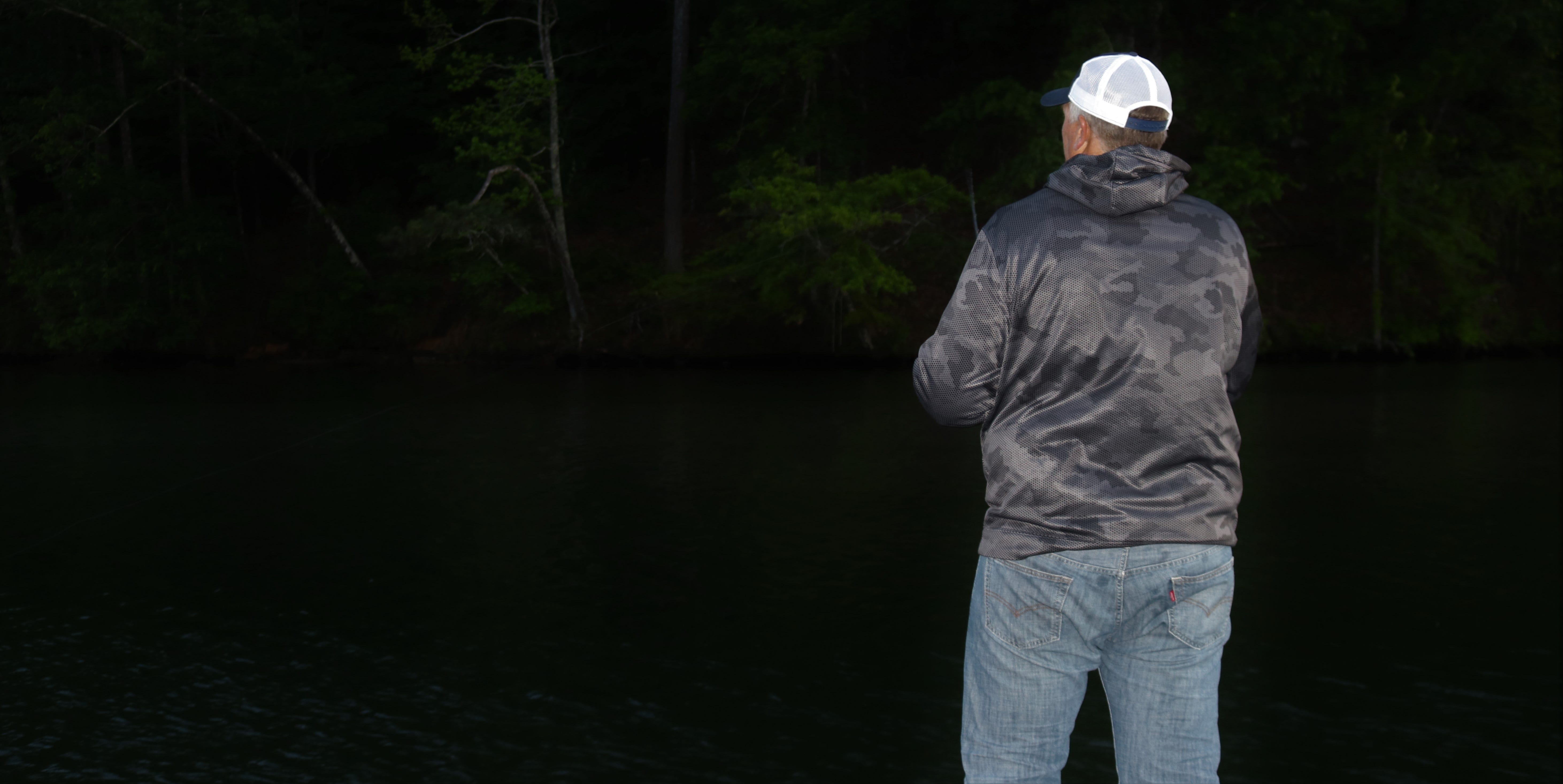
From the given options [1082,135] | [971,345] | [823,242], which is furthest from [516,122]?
[971,345]

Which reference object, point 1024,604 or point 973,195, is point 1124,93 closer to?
point 1024,604

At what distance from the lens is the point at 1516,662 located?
5.97 m

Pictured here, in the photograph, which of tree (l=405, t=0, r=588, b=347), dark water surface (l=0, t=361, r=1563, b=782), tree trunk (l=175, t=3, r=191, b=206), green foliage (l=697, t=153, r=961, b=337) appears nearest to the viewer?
dark water surface (l=0, t=361, r=1563, b=782)

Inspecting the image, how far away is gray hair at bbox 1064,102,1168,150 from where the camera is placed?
237cm

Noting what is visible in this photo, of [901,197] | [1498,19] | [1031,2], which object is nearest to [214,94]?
[901,197]

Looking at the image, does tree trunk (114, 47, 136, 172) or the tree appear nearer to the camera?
the tree

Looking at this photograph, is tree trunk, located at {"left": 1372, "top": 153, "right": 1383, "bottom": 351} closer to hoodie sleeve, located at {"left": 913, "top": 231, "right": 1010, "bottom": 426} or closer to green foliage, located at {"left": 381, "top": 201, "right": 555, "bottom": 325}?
green foliage, located at {"left": 381, "top": 201, "right": 555, "bottom": 325}

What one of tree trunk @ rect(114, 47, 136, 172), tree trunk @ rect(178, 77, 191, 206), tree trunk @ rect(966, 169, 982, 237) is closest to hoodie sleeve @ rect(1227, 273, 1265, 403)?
tree trunk @ rect(966, 169, 982, 237)

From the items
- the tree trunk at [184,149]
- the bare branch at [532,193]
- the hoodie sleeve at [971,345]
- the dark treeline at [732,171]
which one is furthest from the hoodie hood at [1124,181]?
the tree trunk at [184,149]

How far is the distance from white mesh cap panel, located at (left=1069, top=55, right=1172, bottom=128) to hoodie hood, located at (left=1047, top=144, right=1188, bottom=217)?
0.08 m

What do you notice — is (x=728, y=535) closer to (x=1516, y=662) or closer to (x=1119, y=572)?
(x=1516, y=662)

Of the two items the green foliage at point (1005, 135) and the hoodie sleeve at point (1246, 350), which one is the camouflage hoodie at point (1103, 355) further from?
the green foliage at point (1005, 135)

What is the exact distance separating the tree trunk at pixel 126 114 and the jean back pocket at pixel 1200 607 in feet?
99.1

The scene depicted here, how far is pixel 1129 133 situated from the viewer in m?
2.37
